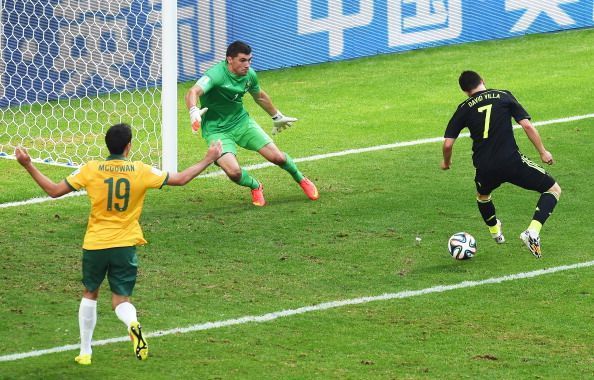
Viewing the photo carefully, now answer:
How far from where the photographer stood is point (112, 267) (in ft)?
30.2

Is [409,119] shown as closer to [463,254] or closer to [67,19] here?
[67,19]

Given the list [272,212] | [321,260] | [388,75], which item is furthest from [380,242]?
[388,75]

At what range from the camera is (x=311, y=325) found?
10.1 m

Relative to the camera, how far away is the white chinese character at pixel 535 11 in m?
23.2

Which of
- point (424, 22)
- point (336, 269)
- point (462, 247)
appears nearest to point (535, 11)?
point (424, 22)

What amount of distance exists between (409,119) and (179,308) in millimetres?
8595

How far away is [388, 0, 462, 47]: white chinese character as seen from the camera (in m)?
A: 22.5

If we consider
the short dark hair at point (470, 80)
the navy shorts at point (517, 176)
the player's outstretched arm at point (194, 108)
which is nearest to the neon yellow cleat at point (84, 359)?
the player's outstretched arm at point (194, 108)

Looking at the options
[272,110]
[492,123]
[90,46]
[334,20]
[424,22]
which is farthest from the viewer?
[424,22]

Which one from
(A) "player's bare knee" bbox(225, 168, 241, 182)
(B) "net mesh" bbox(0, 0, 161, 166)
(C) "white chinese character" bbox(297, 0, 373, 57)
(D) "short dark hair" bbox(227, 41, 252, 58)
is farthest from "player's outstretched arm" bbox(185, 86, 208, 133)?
(C) "white chinese character" bbox(297, 0, 373, 57)

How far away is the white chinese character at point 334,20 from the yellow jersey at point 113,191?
524 inches

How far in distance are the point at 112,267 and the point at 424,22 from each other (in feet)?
47.6

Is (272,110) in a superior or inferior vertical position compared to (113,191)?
inferior

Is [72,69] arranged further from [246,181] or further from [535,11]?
[535,11]
